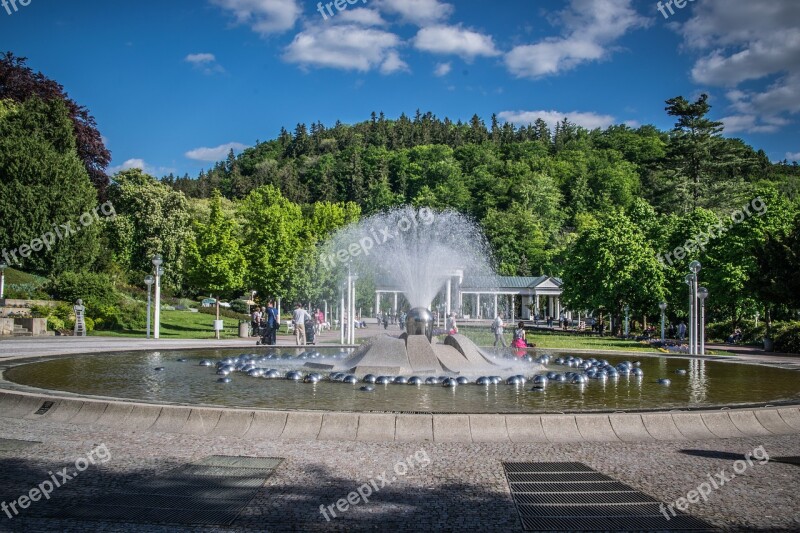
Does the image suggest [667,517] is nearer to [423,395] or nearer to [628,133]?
[423,395]

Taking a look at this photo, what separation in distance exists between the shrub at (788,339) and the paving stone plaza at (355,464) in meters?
28.9

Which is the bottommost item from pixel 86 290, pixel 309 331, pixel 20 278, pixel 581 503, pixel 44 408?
pixel 581 503

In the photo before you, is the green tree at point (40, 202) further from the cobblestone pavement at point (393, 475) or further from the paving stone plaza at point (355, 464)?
the cobblestone pavement at point (393, 475)

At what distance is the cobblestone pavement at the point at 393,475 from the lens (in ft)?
21.0

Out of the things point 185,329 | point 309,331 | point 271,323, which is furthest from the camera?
point 185,329

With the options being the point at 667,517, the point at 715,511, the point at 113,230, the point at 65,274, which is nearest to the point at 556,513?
the point at 667,517

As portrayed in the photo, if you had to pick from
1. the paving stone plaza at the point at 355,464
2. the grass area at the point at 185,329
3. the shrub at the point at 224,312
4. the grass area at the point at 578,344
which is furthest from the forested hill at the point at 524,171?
the paving stone plaza at the point at 355,464

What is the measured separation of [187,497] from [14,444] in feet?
12.8

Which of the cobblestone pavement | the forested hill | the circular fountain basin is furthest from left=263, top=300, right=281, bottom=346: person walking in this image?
the forested hill

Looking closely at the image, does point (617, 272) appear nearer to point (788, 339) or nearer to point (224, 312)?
point (788, 339)

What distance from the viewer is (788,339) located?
36656 mm

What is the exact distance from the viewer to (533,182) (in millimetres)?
121812

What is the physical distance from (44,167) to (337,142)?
140 meters

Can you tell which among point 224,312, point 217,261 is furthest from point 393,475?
point 224,312
